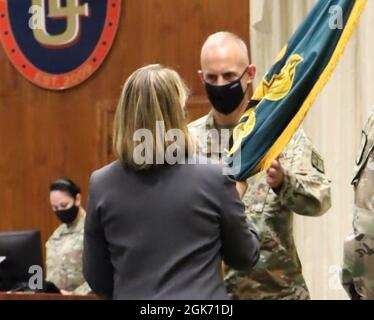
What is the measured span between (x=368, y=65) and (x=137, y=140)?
2.56 m

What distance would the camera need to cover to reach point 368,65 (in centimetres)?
417

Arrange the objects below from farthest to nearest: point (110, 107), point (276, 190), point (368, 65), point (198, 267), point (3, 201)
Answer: point (3, 201) → point (110, 107) → point (368, 65) → point (276, 190) → point (198, 267)

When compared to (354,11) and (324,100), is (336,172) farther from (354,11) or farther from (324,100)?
(354,11)

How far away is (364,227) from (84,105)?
3330mm

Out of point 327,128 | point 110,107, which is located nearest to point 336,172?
point 327,128

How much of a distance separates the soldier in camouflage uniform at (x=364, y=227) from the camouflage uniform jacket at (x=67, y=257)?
2530mm

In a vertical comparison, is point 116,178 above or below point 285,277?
above

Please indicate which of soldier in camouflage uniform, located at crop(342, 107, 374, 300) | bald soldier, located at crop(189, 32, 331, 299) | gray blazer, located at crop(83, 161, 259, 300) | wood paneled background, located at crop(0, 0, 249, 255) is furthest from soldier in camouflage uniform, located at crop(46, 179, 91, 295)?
soldier in camouflage uniform, located at crop(342, 107, 374, 300)

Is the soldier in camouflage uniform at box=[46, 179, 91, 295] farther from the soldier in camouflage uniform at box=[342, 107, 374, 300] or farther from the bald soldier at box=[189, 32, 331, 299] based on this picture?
the soldier in camouflage uniform at box=[342, 107, 374, 300]

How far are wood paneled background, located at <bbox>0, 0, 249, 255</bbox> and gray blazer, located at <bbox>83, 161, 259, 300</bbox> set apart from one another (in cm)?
262

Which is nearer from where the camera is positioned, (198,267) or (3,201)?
(198,267)

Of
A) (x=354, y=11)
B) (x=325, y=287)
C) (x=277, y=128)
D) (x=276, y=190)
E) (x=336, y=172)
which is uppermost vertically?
(x=354, y=11)

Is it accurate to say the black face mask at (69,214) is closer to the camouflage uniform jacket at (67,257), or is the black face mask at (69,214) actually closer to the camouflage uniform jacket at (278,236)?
the camouflage uniform jacket at (67,257)

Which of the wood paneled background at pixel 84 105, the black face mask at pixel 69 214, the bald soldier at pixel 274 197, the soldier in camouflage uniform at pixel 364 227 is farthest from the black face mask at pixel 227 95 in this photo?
the black face mask at pixel 69 214
